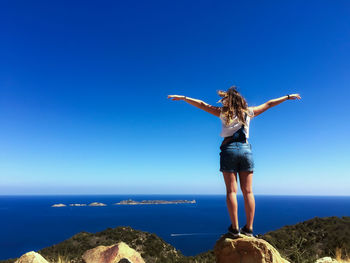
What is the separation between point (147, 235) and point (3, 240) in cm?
8085

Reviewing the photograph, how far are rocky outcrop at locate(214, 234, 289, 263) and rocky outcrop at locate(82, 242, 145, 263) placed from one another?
466 cm

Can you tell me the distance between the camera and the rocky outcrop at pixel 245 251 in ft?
10.8

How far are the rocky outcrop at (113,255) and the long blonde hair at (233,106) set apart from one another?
6055mm

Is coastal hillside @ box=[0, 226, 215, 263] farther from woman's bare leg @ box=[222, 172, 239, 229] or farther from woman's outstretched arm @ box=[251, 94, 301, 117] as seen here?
woman's outstretched arm @ box=[251, 94, 301, 117]

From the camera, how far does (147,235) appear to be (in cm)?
2677

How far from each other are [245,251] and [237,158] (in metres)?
1.44

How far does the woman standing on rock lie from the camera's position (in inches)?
132

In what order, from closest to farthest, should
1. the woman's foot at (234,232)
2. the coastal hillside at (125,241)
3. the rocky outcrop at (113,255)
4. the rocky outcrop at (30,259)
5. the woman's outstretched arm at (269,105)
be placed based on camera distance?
the woman's foot at (234,232) < the woman's outstretched arm at (269,105) < the rocky outcrop at (30,259) < the rocky outcrop at (113,255) < the coastal hillside at (125,241)

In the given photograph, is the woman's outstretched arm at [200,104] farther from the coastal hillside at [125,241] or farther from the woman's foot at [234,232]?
the coastal hillside at [125,241]

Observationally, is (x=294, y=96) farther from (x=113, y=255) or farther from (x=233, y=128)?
(x=113, y=255)

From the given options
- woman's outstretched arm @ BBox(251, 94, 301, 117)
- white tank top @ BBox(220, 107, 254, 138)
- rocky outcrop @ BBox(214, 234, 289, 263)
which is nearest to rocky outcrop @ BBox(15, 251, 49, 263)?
rocky outcrop @ BBox(214, 234, 289, 263)

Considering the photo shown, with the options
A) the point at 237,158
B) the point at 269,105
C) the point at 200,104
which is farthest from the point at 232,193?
the point at 269,105

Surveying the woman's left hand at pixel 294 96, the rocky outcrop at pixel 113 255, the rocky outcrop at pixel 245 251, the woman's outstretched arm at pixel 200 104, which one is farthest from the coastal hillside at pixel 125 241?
the woman's left hand at pixel 294 96

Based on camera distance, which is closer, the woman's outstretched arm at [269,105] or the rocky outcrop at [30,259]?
the woman's outstretched arm at [269,105]
